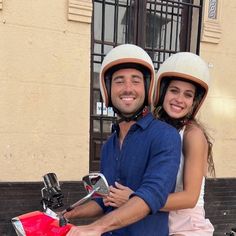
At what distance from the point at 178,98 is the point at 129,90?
1.29ft

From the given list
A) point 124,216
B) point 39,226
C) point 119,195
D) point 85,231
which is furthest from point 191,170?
point 39,226

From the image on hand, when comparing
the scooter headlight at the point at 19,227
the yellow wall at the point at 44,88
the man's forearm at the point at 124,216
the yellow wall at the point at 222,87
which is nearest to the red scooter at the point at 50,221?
the scooter headlight at the point at 19,227

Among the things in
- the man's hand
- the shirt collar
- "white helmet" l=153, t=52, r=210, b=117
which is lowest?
the man's hand

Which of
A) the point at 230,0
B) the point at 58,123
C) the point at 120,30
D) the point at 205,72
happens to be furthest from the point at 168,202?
the point at 230,0

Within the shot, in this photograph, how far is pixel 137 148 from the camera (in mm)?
1688

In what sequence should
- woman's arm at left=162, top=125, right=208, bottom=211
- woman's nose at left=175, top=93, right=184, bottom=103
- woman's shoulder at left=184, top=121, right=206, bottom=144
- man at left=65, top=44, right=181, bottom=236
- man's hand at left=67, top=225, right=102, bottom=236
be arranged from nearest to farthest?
man's hand at left=67, top=225, right=102, bottom=236 → man at left=65, top=44, right=181, bottom=236 → woman's arm at left=162, top=125, right=208, bottom=211 → woman's shoulder at left=184, top=121, right=206, bottom=144 → woman's nose at left=175, top=93, right=184, bottom=103

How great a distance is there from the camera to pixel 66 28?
4578 mm

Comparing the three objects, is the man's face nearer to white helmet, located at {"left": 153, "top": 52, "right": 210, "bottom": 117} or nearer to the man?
the man

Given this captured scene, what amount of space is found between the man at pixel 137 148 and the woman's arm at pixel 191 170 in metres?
0.11

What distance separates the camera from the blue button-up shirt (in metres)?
1.50

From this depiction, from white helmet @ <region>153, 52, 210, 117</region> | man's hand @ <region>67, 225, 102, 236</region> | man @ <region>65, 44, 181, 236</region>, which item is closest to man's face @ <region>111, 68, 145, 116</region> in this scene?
man @ <region>65, 44, 181, 236</region>

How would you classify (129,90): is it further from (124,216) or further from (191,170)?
(124,216)

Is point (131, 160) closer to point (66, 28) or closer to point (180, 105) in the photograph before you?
point (180, 105)

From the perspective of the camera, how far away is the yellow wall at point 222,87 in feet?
17.9
